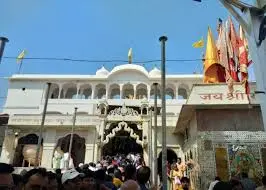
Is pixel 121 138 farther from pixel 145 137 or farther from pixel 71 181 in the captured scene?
pixel 71 181

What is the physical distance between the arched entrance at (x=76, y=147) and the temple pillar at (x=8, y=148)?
366 centimetres

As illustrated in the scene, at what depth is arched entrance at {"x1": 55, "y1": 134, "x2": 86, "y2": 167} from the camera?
838 inches

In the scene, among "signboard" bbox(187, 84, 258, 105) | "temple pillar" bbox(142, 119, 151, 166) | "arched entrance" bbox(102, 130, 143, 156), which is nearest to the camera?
"signboard" bbox(187, 84, 258, 105)

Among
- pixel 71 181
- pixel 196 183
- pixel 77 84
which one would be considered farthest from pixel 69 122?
pixel 71 181

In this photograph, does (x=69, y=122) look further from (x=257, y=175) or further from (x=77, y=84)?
(x=257, y=175)

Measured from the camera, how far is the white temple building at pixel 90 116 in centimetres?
1984

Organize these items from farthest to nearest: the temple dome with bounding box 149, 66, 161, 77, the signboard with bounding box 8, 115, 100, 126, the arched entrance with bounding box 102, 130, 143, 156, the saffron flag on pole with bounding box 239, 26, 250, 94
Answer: the temple dome with bounding box 149, 66, 161, 77 → the arched entrance with bounding box 102, 130, 143, 156 → the signboard with bounding box 8, 115, 100, 126 → the saffron flag on pole with bounding box 239, 26, 250, 94

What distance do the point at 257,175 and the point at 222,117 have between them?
9.56ft

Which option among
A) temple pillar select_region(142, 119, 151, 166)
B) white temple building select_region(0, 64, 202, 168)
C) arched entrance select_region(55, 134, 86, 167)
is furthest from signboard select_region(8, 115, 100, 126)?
temple pillar select_region(142, 119, 151, 166)

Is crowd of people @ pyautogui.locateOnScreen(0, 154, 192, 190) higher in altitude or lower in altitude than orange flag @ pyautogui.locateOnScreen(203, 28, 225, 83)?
lower

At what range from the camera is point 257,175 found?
11469 millimetres

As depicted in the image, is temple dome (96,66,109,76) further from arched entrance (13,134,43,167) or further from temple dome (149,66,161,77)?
arched entrance (13,134,43,167)

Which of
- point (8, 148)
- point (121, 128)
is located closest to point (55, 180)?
point (121, 128)

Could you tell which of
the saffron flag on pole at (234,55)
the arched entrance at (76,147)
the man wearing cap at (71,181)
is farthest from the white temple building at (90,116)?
the man wearing cap at (71,181)
